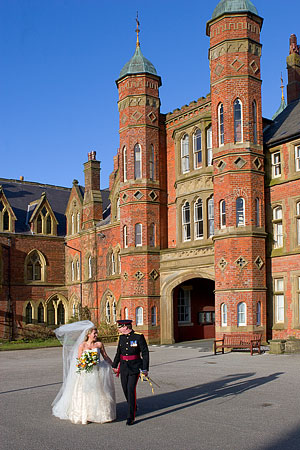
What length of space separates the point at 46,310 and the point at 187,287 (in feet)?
43.6

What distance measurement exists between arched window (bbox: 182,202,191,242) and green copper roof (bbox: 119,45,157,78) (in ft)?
24.3

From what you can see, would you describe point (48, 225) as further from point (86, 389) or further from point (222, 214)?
point (86, 389)

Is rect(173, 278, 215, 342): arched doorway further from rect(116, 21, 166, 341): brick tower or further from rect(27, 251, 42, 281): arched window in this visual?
rect(27, 251, 42, 281): arched window

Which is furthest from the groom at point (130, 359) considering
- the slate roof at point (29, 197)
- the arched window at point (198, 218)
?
the slate roof at point (29, 197)

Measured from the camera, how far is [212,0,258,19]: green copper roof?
2458 centimetres

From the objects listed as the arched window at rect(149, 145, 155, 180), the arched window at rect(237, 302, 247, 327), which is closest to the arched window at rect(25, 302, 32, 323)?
the arched window at rect(149, 145, 155, 180)

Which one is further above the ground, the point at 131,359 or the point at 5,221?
the point at 5,221

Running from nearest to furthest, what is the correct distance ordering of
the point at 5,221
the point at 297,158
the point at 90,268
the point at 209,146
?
1. the point at 297,158
2. the point at 209,146
3. the point at 90,268
4. the point at 5,221

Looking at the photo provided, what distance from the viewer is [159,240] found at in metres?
29.2

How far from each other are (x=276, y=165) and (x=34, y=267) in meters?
21.0

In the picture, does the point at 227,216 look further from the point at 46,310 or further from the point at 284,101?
the point at 284,101

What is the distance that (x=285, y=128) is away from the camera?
24.7 meters

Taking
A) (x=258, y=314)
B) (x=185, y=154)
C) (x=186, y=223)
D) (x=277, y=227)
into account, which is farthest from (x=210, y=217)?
(x=258, y=314)

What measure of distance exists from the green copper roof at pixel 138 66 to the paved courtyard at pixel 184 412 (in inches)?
666
